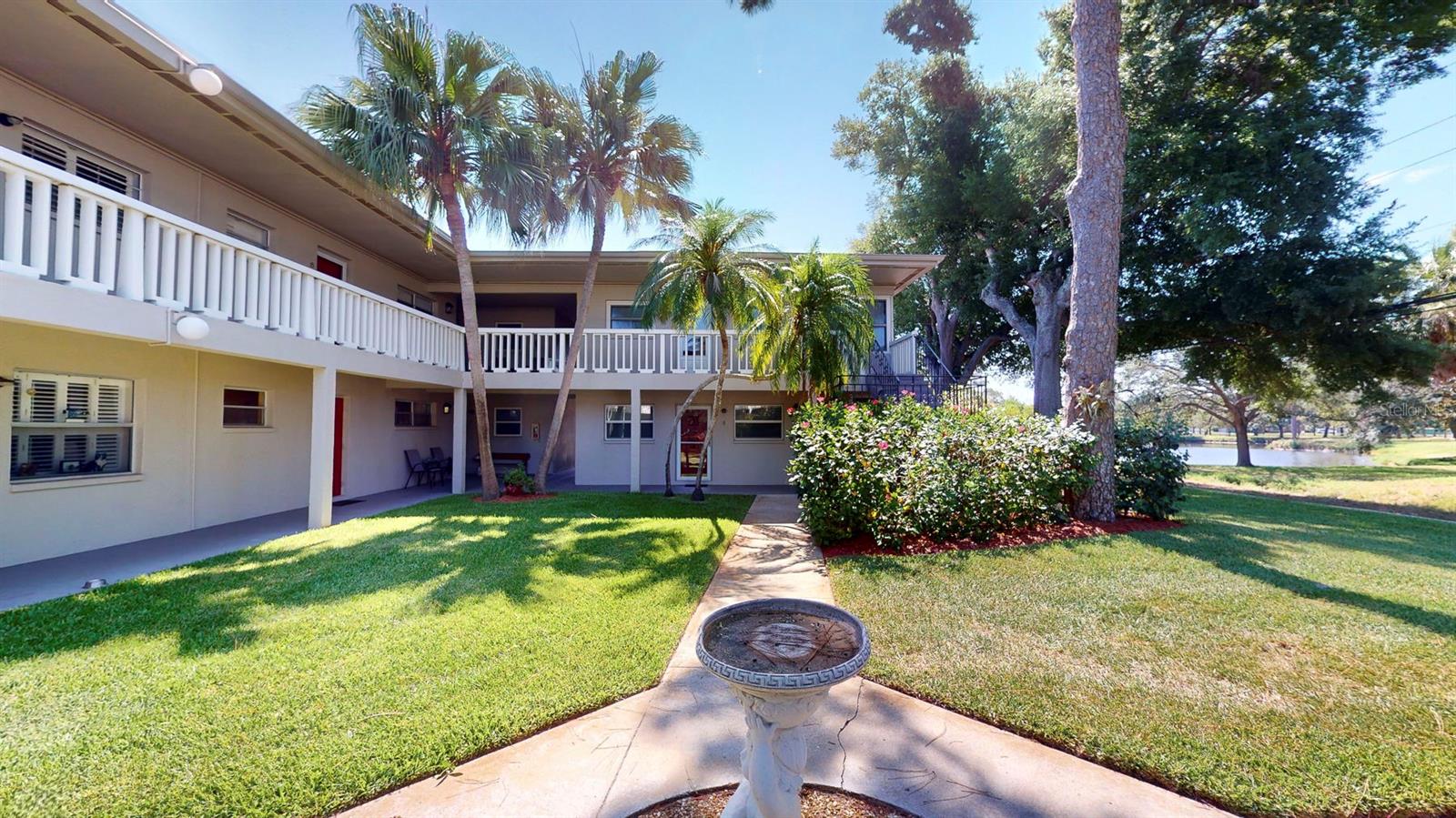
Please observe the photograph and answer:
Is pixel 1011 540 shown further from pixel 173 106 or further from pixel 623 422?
pixel 173 106

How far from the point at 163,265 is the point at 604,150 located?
6.35 metres

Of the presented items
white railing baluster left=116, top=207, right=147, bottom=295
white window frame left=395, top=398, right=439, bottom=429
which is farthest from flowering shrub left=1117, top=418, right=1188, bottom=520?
white window frame left=395, top=398, right=439, bottom=429

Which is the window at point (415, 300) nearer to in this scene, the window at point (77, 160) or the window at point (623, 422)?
the window at point (623, 422)

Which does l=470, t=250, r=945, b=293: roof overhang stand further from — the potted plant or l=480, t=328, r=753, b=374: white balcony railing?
the potted plant

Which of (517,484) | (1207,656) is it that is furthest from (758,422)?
(1207,656)

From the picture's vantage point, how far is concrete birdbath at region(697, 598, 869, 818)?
5.80ft

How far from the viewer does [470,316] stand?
932 cm

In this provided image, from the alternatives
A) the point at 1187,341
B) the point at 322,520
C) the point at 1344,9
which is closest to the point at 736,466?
the point at 322,520

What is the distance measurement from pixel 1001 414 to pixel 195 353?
1155 centimetres

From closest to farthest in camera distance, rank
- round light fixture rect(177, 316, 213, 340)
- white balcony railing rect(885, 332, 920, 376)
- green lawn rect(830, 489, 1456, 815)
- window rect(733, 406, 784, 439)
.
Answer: green lawn rect(830, 489, 1456, 815) < round light fixture rect(177, 316, 213, 340) < white balcony railing rect(885, 332, 920, 376) < window rect(733, 406, 784, 439)

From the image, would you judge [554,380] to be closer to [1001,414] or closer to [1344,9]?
[1001,414]

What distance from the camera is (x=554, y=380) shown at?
1094 cm

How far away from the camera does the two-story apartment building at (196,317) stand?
492 centimetres

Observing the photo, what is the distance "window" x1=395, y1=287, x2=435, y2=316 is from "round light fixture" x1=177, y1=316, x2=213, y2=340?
7.09 meters
